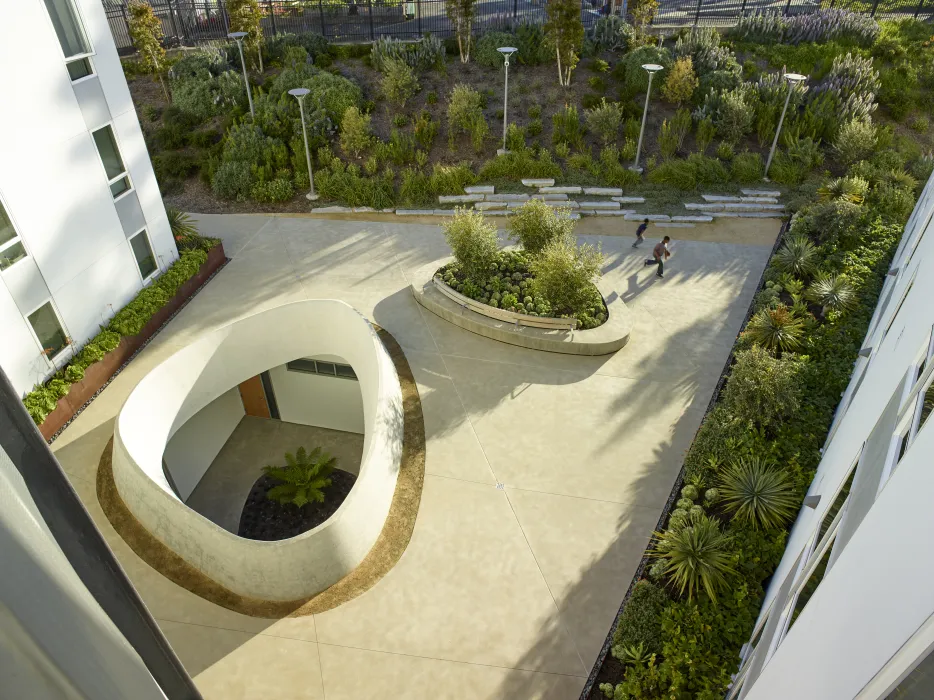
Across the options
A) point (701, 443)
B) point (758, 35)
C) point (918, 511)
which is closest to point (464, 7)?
point (758, 35)

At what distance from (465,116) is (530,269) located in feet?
31.0

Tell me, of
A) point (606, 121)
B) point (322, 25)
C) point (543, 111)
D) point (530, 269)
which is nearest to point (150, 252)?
point (530, 269)

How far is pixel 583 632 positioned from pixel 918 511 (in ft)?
21.3

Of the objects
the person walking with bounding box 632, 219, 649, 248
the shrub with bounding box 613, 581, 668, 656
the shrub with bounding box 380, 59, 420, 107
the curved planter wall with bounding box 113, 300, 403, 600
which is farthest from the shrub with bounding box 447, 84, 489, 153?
the shrub with bounding box 613, 581, 668, 656

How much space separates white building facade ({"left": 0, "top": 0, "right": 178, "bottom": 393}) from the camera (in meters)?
11.0

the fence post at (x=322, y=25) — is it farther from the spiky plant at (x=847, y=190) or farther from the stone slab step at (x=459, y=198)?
the spiky plant at (x=847, y=190)

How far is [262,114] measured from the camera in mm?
21797

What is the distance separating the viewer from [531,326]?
13.8 metres

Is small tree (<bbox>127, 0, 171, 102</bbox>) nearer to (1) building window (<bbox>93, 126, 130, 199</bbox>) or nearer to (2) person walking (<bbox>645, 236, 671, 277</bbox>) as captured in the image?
(1) building window (<bbox>93, 126, 130, 199</bbox>)

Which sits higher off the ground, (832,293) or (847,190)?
(847,190)

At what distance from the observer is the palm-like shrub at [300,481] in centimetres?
1202

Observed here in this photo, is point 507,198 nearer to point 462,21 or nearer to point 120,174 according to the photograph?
point 462,21

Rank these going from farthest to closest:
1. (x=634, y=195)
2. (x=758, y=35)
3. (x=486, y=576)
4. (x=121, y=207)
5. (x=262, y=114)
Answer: (x=758, y=35) < (x=262, y=114) < (x=634, y=195) < (x=121, y=207) < (x=486, y=576)

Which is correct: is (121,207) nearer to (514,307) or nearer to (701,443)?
(514,307)
